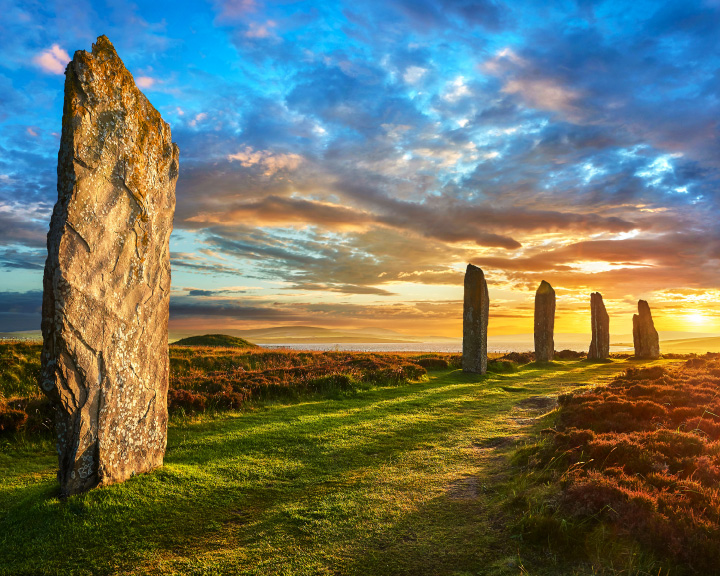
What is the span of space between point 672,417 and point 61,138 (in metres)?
13.3

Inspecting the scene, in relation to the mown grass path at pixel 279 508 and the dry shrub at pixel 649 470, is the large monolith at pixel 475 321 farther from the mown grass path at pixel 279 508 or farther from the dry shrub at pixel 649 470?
the mown grass path at pixel 279 508

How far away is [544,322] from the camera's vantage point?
30875mm

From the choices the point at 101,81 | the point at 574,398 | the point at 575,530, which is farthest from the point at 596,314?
the point at 101,81

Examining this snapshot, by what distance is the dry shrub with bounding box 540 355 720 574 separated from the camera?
5012mm

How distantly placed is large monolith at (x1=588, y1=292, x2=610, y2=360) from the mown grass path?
27.9 meters

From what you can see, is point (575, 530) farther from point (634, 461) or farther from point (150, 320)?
point (150, 320)

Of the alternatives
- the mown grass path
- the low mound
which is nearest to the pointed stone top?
the mown grass path

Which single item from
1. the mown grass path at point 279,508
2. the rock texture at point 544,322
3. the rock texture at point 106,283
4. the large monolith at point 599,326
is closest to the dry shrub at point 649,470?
the mown grass path at point 279,508

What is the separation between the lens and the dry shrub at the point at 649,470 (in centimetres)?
501

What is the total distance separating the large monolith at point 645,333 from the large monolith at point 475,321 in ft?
63.5

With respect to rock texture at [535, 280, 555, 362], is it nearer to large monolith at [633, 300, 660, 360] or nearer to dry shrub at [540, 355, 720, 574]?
large monolith at [633, 300, 660, 360]

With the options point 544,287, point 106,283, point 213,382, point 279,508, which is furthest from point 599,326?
point 106,283

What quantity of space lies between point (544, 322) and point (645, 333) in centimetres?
1014

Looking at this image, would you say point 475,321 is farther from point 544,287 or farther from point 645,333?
point 645,333
